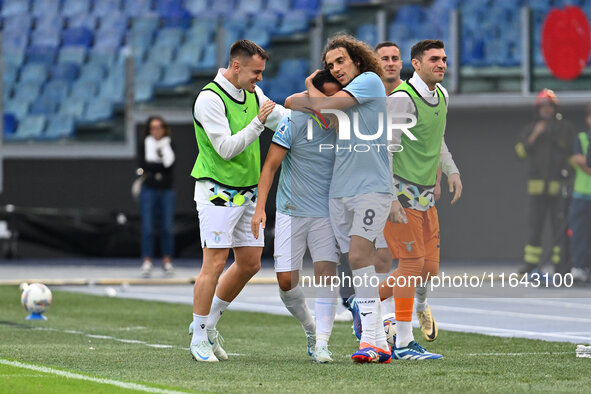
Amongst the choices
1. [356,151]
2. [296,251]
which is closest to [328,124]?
[356,151]

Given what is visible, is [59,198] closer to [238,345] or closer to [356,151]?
[238,345]

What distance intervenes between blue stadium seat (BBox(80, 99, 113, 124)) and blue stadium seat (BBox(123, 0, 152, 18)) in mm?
2390

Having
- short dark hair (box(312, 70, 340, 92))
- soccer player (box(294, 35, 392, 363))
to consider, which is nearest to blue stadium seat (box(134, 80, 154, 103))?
short dark hair (box(312, 70, 340, 92))

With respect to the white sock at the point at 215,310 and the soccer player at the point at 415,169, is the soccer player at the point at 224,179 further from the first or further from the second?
the soccer player at the point at 415,169

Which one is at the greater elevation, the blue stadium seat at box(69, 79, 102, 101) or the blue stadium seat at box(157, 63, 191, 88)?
the blue stadium seat at box(157, 63, 191, 88)

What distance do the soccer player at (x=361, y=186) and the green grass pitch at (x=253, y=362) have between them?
0.94ft

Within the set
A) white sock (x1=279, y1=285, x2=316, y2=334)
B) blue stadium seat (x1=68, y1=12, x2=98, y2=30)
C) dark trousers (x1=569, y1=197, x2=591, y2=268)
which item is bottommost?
dark trousers (x1=569, y1=197, x2=591, y2=268)

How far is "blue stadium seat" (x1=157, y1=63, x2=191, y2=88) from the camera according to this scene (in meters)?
22.2

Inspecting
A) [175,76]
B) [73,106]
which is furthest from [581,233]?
[73,106]

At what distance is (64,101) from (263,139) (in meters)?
4.62

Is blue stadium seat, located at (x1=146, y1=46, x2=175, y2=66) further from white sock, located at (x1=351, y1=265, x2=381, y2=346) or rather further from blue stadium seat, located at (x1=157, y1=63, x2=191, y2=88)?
white sock, located at (x1=351, y1=265, x2=381, y2=346)

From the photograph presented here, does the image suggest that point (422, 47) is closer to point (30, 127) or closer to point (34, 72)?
point (30, 127)

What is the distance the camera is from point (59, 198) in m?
21.4

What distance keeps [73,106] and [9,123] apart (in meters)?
1.28
